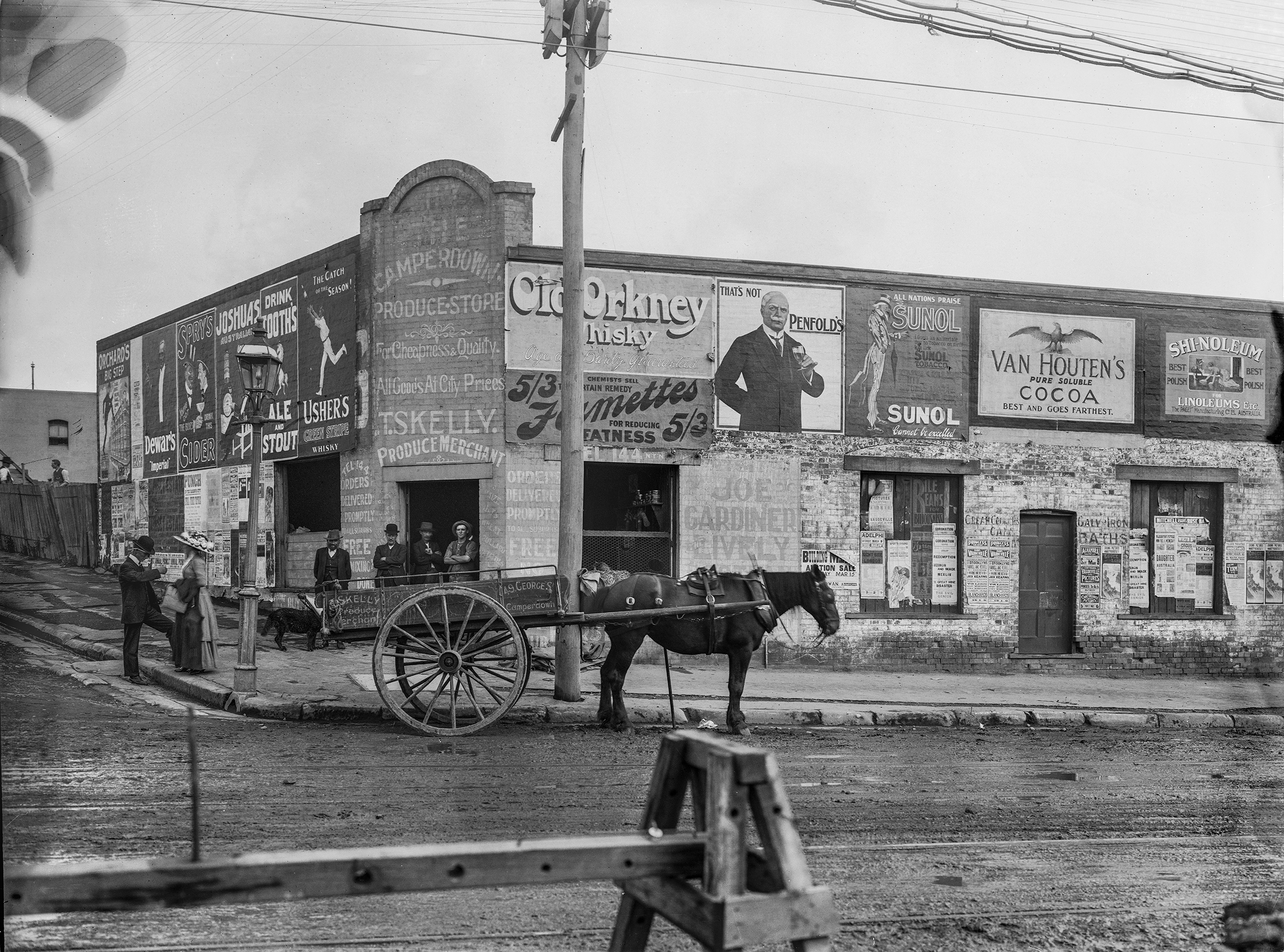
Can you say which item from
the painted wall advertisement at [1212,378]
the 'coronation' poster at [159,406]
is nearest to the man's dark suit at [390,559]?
the 'coronation' poster at [159,406]

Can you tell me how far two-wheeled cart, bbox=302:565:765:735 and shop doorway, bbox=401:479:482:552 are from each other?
21.5ft

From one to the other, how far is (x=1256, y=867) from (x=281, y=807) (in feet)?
19.5

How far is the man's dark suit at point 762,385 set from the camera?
1631 centimetres

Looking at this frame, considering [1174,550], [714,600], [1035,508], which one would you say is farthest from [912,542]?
[714,600]

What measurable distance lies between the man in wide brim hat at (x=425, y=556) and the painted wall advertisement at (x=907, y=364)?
6523mm

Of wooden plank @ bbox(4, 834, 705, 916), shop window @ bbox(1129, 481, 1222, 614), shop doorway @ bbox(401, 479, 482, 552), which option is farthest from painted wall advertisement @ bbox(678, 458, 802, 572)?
wooden plank @ bbox(4, 834, 705, 916)

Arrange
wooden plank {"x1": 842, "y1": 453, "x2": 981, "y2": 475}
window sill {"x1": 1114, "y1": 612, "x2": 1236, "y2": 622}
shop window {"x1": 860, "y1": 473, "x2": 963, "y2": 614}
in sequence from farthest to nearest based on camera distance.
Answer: window sill {"x1": 1114, "y1": 612, "x2": 1236, "y2": 622} → shop window {"x1": 860, "y1": 473, "x2": 963, "y2": 614} → wooden plank {"x1": 842, "y1": 453, "x2": 981, "y2": 475}

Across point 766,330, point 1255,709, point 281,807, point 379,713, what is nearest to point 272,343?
point 766,330

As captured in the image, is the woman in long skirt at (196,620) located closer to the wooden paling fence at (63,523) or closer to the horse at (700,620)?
the wooden paling fence at (63,523)

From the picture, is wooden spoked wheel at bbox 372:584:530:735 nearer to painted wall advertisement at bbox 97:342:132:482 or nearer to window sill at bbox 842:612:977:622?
window sill at bbox 842:612:977:622

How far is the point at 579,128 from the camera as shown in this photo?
38.7ft

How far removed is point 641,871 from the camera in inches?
115

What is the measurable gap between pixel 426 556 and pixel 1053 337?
34.5 feet

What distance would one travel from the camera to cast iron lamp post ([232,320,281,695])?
1174 centimetres
